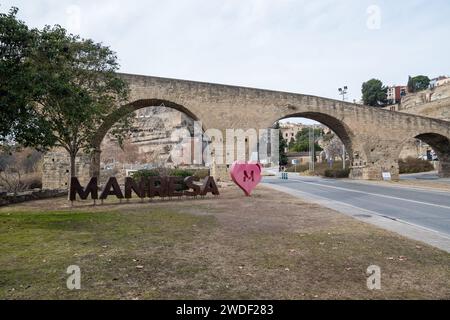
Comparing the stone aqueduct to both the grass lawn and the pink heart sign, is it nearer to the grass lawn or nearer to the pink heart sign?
the pink heart sign

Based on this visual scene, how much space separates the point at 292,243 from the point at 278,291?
239 cm

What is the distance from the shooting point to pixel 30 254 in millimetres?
5523

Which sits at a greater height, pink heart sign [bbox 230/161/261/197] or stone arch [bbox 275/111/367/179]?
stone arch [bbox 275/111/367/179]

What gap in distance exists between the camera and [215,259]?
512cm

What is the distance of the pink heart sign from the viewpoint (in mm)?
14984

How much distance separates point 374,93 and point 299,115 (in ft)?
198

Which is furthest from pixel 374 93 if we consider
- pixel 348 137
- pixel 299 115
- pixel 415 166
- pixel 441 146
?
pixel 299 115

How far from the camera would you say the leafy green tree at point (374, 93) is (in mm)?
80812

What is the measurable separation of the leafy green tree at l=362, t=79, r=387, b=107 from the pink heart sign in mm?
73560

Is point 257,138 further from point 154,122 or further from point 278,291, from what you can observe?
point 154,122

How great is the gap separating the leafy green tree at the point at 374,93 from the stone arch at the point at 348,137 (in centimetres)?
5578

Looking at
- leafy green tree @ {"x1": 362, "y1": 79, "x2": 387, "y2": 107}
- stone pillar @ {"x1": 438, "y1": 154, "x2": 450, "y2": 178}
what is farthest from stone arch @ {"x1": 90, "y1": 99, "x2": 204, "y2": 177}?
leafy green tree @ {"x1": 362, "y1": 79, "x2": 387, "y2": 107}

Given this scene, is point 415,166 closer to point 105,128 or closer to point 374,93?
point 374,93

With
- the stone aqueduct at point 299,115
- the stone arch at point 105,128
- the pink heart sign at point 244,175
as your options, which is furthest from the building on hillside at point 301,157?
the pink heart sign at point 244,175
